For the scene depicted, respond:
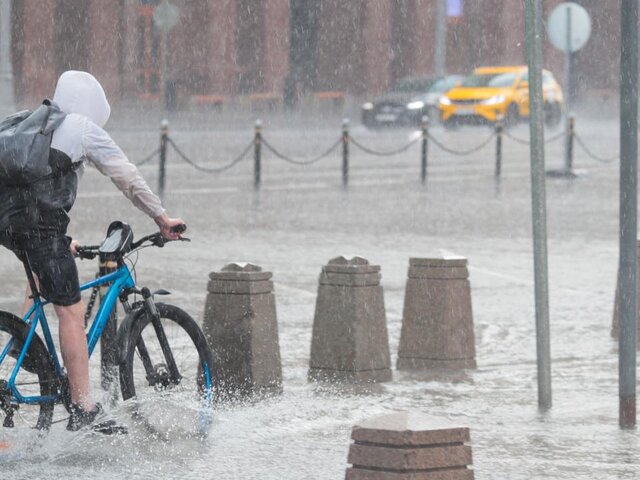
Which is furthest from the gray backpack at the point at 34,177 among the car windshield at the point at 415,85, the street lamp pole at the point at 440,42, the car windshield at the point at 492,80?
the street lamp pole at the point at 440,42

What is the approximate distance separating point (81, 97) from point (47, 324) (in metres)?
1.01

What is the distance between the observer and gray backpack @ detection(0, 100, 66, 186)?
22.7 ft

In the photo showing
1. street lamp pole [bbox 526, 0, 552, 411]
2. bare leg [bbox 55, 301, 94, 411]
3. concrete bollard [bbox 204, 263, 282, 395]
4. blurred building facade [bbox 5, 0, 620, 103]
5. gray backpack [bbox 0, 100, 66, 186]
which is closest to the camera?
gray backpack [bbox 0, 100, 66, 186]

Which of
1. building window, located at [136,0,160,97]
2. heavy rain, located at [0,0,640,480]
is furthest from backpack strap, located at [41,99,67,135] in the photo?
building window, located at [136,0,160,97]

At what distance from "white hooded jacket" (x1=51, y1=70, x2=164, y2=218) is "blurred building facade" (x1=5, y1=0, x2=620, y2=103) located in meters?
35.6

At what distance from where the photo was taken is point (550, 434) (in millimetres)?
7723

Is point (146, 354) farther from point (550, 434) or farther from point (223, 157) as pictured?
point (223, 157)

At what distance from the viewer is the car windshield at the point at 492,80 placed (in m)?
41.5

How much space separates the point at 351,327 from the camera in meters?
9.32

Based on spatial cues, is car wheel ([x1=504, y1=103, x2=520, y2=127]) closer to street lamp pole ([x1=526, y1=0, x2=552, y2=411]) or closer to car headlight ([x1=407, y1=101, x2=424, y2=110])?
car headlight ([x1=407, y1=101, x2=424, y2=110])

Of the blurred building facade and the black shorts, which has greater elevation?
the blurred building facade

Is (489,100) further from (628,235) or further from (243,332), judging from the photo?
(628,235)

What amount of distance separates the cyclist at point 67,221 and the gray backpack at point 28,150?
6cm

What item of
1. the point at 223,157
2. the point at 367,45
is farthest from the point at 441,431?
the point at 367,45
